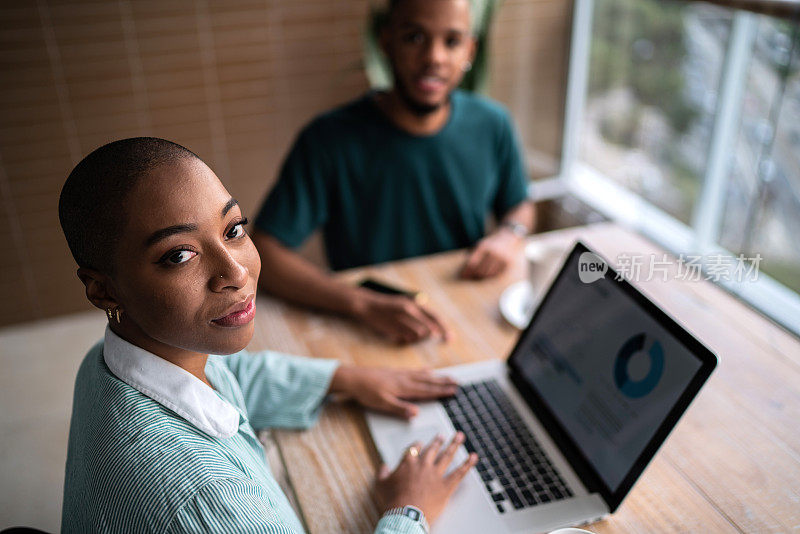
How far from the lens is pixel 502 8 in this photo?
8.88 feet

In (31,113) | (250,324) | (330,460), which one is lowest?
(330,460)

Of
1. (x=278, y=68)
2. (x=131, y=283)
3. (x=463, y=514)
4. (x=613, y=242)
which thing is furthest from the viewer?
(x=278, y=68)

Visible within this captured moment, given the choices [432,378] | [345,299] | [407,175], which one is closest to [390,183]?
[407,175]

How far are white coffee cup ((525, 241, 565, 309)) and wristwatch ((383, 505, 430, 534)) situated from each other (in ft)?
1.93

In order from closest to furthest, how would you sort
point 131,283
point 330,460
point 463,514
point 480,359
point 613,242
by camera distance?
point 131,283, point 463,514, point 330,460, point 480,359, point 613,242

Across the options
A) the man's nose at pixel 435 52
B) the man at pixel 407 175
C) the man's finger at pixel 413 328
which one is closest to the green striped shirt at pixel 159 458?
the man's finger at pixel 413 328

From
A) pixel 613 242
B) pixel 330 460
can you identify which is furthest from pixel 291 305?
pixel 613 242

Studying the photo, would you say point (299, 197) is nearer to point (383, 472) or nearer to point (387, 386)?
point (387, 386)

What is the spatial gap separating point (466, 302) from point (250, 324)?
728 mm

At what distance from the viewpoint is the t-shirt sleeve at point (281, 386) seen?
3.63ft

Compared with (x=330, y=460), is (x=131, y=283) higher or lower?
higher

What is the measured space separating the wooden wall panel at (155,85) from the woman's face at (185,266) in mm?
1678

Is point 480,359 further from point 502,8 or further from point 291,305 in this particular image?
point 502,8

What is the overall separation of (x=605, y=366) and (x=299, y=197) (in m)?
0.93
